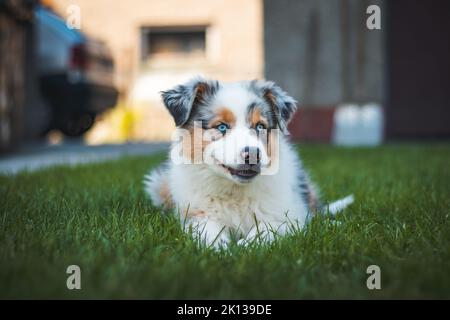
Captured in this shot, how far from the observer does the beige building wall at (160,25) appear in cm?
1204

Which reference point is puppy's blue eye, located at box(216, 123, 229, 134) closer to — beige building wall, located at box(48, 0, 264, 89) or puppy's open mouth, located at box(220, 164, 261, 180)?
puppy's open mouth, located at box(220, 164, 261, 180)

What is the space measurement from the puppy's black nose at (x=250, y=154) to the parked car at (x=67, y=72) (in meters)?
7.80

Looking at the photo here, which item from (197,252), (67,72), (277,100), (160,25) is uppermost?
(160,25)

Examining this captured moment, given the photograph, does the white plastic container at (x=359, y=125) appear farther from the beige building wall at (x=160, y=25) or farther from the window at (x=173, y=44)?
the window at (x=173, y=44)

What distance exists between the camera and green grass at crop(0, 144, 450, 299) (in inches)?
73.0

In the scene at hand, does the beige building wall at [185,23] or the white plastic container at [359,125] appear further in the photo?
the beige building wall at [185,23]

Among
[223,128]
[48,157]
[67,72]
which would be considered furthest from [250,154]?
[67,72]

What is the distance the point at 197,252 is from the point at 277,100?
3.59ft

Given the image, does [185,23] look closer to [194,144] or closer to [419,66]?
[419,66]

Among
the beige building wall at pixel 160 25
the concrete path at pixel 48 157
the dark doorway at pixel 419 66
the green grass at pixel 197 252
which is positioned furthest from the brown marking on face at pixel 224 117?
the beige building wall at pixel 160 25

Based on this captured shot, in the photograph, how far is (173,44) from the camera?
1280cm

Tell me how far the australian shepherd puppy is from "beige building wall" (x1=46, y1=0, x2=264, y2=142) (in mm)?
8879
